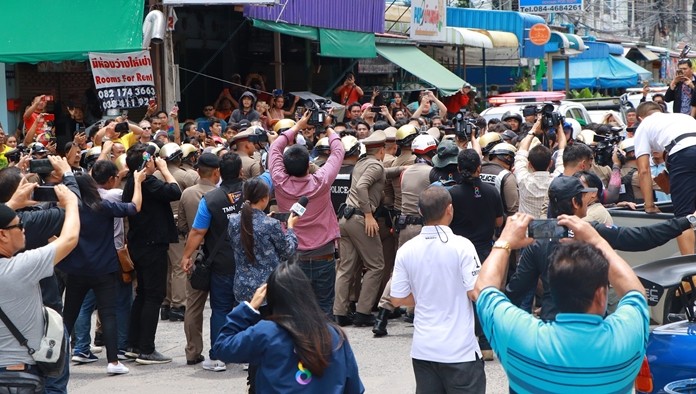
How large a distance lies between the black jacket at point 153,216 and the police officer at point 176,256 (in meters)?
1.18

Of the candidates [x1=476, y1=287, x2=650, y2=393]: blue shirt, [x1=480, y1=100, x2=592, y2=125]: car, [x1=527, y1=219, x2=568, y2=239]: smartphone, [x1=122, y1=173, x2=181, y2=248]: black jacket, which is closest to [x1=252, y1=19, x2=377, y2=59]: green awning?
[x1=480, y1=100, x2=592, y2=125]: car

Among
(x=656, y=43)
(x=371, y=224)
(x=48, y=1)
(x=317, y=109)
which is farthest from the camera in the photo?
(x=656, y=43)

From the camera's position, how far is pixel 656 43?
52531 millimetres

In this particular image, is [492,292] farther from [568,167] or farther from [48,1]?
[48,1]

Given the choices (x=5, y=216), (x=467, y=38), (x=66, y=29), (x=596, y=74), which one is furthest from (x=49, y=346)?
(x=596, y=74)

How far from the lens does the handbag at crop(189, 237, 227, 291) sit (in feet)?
27.6

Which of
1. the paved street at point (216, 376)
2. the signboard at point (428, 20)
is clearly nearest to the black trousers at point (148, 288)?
the paved street at point (216, 376)

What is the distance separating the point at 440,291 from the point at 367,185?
4354mm

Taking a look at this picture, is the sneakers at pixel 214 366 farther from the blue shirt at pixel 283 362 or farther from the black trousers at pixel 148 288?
the blue shirt at pixel 283 362

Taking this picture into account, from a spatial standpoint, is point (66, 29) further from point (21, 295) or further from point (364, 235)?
point (21, 295)

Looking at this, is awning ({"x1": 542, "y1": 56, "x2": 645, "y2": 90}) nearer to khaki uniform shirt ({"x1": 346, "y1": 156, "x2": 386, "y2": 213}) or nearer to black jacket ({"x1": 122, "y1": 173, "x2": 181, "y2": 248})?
khaki uniform shirt ({"x1": 346, "y1": 156, "x2": 386, "y2": 213})

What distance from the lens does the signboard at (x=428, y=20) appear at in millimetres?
22984

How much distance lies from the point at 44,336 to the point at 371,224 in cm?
494

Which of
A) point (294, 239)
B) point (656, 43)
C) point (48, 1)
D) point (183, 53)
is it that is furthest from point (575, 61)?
point (294, 239)
